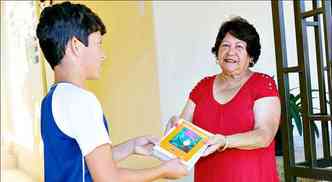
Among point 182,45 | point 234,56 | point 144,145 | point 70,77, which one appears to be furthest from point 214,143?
point 182,45

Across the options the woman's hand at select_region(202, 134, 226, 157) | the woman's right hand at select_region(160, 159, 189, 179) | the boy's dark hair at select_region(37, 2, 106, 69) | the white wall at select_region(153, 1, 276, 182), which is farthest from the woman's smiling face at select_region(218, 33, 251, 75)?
the white wall at select_region(153, 1, 276, 182)

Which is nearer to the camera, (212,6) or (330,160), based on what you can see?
(330,160)

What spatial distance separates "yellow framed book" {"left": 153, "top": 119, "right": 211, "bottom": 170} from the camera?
4.51 feet

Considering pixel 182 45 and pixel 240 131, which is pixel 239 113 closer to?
pixel 240 131

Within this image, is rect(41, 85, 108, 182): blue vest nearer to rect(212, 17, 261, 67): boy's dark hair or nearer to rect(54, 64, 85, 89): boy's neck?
rect(54, 64, 85, 89): boy's neck

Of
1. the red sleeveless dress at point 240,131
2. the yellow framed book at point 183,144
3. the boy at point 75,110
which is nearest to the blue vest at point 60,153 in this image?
the boy at point 75,110

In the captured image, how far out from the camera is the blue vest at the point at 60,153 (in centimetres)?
110

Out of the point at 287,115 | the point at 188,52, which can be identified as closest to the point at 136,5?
the point at 188,52

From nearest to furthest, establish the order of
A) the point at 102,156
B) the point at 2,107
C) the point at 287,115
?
→ 1. the point at 102,156
2. the point at 287,115
3. the point at 2,107

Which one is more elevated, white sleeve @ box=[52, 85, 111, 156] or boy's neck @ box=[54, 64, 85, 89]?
boy's neck @ box=[54, 64, 85, 89]

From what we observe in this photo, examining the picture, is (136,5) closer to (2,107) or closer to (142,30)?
(142,30)

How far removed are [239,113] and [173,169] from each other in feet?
1.71

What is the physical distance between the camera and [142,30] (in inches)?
108

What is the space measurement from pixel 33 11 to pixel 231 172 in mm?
3370
